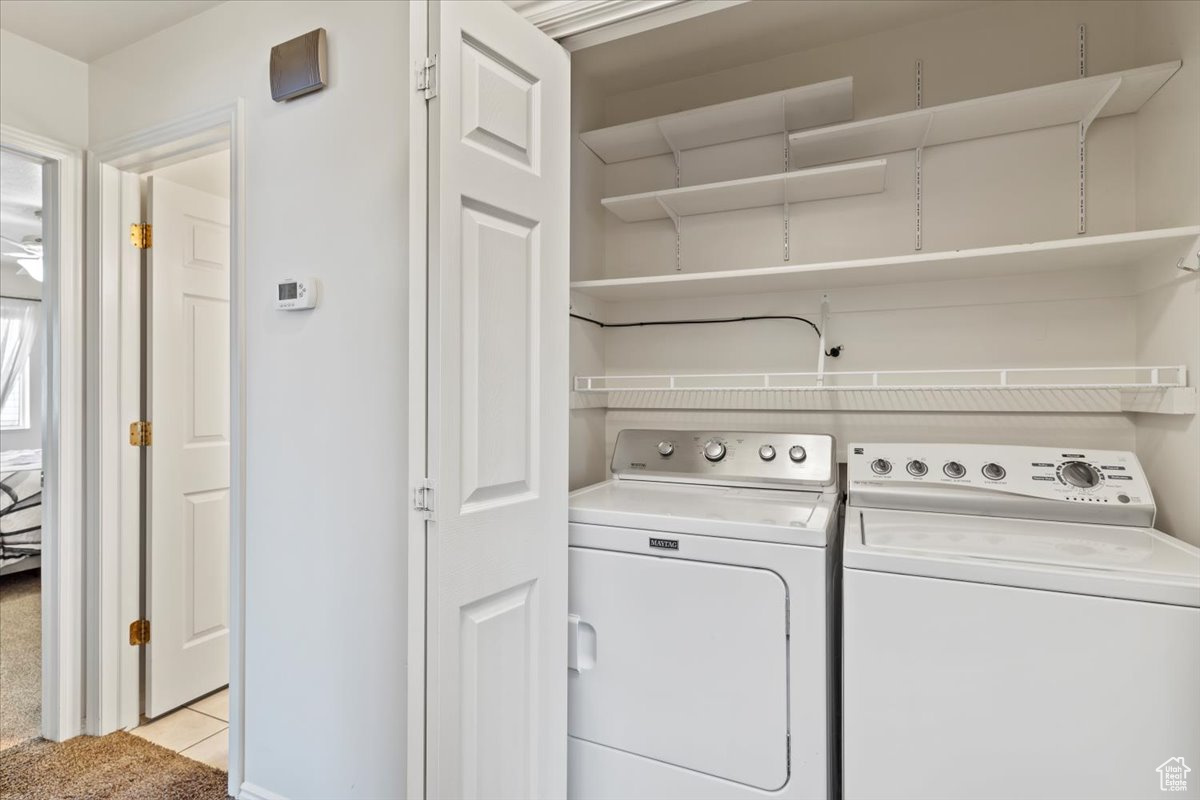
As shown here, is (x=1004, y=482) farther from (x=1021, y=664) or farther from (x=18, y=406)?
(x=18, y=406)

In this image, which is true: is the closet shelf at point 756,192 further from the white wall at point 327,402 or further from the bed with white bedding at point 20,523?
the bed with white bedding at point 20,523

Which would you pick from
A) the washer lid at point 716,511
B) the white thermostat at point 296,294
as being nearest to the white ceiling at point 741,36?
the white thermostat at point 296,294

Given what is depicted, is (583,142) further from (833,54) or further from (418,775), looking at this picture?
(418,775)

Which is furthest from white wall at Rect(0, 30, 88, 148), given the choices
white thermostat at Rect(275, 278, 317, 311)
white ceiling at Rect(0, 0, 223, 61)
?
white thermostat at Rect(275, 278, 317, 311)

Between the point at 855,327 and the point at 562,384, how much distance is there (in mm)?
1135

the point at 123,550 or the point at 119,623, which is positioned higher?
the point at 123,550

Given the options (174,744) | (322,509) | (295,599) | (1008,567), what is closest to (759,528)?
(1008,567)

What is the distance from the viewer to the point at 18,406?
5812 millimetres

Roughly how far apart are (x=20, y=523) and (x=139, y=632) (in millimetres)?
2442

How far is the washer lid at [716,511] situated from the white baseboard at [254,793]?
1177 mm

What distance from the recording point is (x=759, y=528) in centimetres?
139

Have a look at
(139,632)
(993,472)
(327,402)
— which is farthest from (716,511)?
(139,632)

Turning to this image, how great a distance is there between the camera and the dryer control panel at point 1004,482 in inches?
58.9

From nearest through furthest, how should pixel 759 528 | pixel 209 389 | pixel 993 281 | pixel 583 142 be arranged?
pixel 759 528 → pixel 993 281 → pixel 583 142 → pixel 209 389
